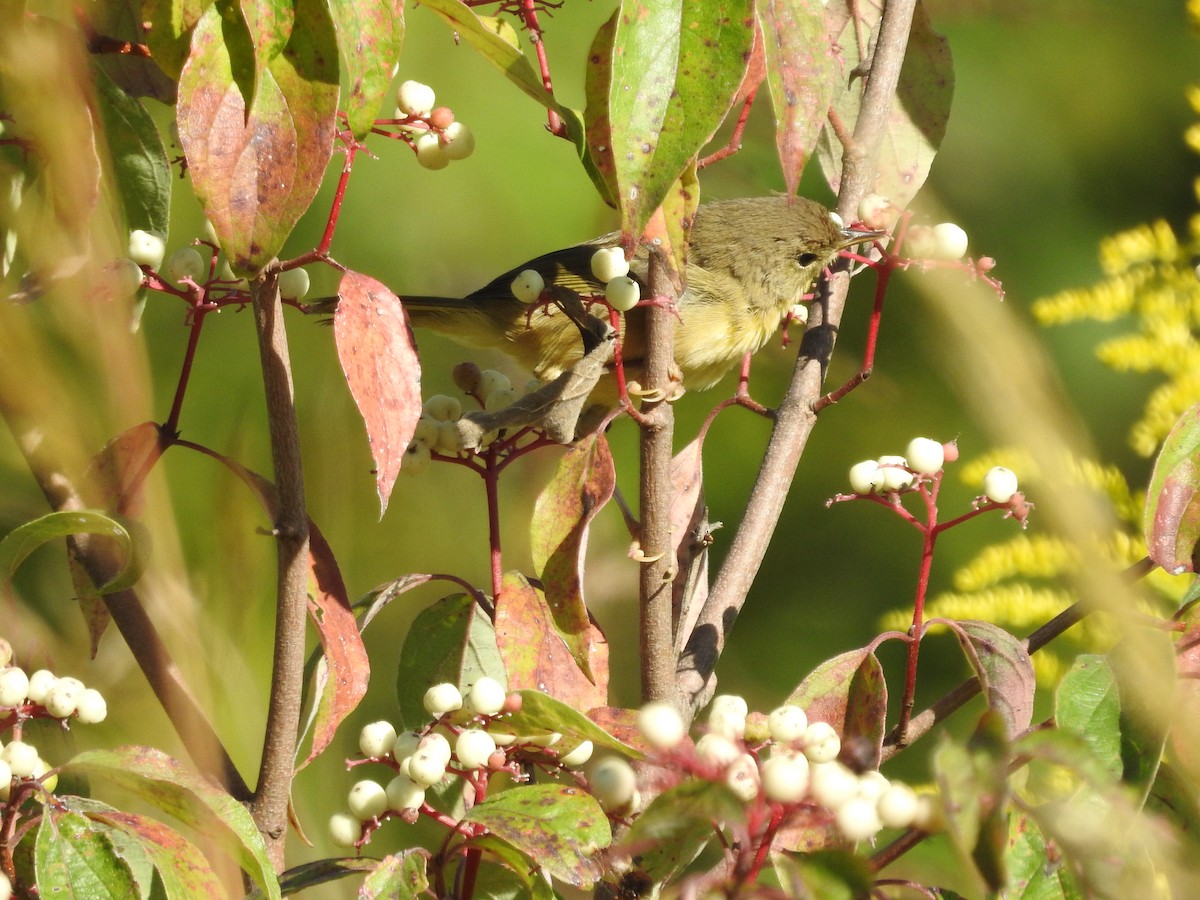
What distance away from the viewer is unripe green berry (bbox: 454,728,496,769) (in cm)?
89

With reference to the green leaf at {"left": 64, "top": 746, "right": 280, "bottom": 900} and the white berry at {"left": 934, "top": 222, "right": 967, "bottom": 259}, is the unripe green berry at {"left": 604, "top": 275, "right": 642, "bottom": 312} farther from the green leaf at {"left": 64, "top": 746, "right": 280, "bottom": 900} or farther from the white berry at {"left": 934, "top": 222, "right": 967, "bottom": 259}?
the green leaf at {"left": 64, "top": 746, "right": 280, "bottom": 900}

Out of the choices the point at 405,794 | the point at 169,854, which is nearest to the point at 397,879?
the point at 405,794

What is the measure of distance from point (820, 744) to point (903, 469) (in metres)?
0.40

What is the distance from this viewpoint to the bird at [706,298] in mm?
2318

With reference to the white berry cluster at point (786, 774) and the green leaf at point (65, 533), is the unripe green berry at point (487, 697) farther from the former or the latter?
the green leaf at point (65, 533)

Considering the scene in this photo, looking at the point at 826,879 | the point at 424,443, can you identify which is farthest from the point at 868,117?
the point at 826,879


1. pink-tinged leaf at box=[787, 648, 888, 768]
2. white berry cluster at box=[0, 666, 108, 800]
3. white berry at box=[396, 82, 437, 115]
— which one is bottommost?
white berry cluster at box=[0, 666, 108, 800]

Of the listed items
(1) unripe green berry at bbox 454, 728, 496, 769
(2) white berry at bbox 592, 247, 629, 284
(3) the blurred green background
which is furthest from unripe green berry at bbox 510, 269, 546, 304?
(3) the blurred green background

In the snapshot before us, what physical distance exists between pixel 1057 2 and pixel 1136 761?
325 cm

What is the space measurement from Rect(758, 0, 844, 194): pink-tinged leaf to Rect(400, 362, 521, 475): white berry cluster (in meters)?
0.39

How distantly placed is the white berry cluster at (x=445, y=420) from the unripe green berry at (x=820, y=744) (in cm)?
44

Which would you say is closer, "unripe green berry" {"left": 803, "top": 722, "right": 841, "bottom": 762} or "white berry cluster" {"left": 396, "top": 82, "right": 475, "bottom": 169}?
"unripe green berry" {"left": 803, "top": 722, "right": 841, "bottom": 762}

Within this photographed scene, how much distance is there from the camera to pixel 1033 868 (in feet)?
2.77

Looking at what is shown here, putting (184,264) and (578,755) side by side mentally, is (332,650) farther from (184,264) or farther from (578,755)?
(184,264)
